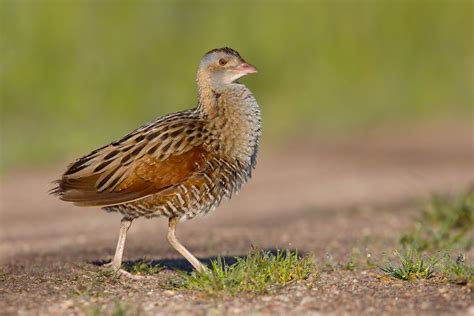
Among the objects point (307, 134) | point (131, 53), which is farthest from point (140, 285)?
point (131, 53)

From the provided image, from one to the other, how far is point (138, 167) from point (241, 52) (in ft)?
46.5

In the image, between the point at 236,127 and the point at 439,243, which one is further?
the point at 439,243

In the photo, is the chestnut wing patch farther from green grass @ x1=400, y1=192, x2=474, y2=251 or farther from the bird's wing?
green grass @ x1=400, y1=192, x2=474, y2=251

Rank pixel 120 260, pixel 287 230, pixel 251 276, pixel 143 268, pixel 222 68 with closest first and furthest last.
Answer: pixel 251 276
pixel 120 260
pixel 143 268
pixel 222 68
pixel 287 230

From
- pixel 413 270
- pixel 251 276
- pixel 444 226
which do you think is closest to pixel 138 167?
pixel 251 276

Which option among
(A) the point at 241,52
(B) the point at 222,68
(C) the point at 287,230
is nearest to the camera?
(B) the point at 222,68

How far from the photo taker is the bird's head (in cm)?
798

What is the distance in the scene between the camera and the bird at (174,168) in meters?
7.33

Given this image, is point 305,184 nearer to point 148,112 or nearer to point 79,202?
point 148,112

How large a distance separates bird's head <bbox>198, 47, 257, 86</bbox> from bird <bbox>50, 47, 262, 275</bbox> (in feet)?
0.73

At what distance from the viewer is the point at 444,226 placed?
9.92 meters

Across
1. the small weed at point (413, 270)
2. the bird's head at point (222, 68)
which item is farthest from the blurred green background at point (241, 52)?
the small weed at point (413, 270)

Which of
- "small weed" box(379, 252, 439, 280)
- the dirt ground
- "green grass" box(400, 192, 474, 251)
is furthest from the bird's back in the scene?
"green grass" box(400, 192, 474, 251)

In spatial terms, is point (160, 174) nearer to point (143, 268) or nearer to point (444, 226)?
point (143, 268)
